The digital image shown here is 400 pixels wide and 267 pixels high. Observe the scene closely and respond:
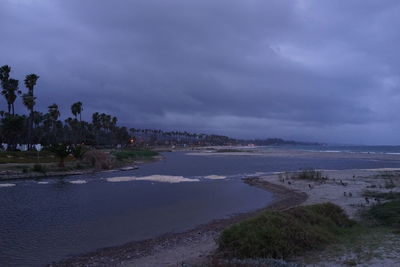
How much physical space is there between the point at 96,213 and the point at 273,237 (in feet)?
49.9

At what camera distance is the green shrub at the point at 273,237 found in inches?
460

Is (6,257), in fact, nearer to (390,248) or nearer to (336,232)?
(336,232)

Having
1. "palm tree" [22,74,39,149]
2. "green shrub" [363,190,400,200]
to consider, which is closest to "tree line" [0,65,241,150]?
"palm tree" [22,74,39,149]

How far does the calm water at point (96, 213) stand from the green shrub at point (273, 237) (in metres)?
6.67

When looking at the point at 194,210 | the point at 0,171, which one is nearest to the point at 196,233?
the point at 194,210

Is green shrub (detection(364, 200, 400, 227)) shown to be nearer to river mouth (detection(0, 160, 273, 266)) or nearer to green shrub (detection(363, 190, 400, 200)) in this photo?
green shrub (detection(363, 190, 400, 200))

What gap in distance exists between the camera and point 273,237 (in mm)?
12000

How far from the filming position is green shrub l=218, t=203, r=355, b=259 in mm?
11672

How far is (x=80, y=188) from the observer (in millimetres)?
38125

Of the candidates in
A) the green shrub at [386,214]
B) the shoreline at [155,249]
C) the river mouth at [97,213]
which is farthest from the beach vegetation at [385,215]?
the river mouth at [97,213]

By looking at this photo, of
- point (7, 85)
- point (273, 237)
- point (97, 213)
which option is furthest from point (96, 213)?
point (7, 85)

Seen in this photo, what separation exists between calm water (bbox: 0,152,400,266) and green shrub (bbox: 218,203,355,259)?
21.9 feet

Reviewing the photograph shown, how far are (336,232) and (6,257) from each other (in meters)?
13.4

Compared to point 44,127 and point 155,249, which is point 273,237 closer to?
point 155,249
